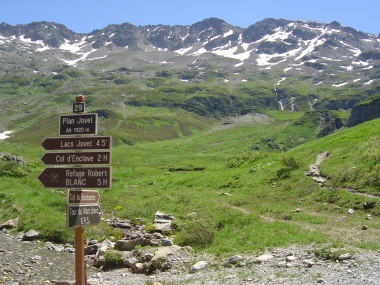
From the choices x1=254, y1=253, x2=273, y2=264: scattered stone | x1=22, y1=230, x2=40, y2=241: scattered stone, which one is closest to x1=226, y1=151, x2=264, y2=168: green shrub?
x1=22, y1=230, x2=40, y2=241: scattered stone

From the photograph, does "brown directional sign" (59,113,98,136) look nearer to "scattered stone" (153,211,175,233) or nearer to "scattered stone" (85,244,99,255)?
"scattered stone" (85,244,99,255)

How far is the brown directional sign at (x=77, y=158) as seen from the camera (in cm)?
1121

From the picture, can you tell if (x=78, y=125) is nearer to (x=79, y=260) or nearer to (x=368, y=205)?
(x=79, y=260)

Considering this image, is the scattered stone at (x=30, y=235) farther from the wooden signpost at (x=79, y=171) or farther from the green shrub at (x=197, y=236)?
the wooden signpost at (x=79, y=171)

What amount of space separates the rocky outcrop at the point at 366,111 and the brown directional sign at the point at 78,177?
468 feet

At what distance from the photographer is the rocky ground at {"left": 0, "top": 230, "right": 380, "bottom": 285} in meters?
14.7

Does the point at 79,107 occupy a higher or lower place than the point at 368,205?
A: higher

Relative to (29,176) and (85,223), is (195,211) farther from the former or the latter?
(29,176)

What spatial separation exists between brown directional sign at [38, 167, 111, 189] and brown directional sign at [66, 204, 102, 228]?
2.21 feet

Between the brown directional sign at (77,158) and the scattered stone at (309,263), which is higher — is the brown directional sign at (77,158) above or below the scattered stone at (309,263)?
above

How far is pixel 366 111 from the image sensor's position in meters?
139

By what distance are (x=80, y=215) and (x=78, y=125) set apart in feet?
9.53

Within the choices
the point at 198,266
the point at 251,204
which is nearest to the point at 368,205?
the point at 251,204

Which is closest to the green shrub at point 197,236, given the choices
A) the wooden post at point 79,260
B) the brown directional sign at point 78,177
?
the wooden post at point 79,260
